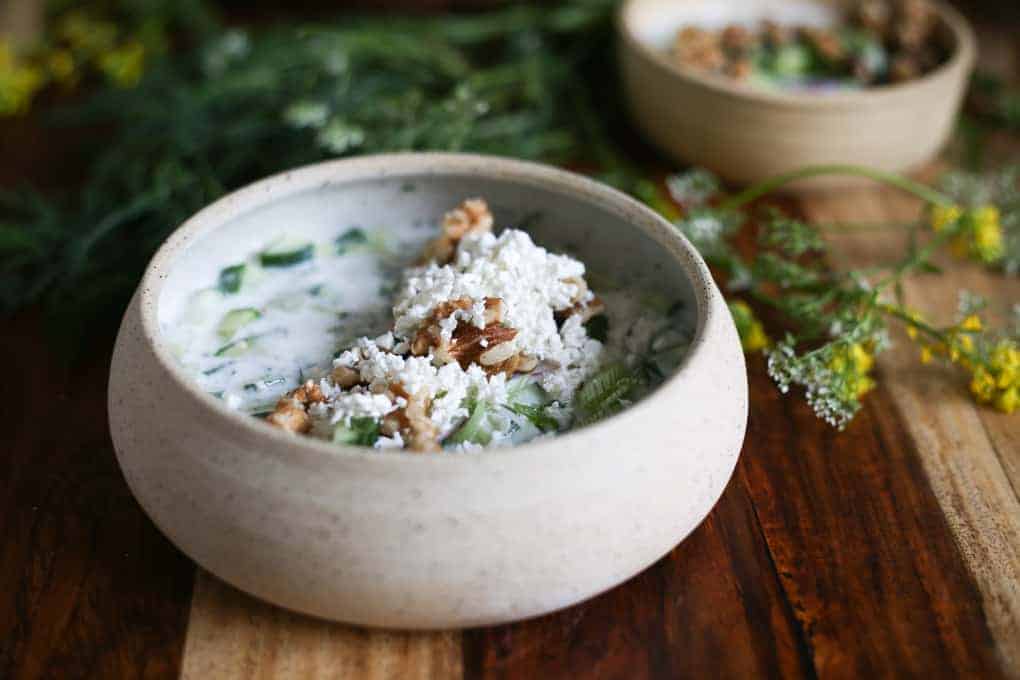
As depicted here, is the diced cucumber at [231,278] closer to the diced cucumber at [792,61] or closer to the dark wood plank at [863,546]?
the dark wood plank at [863,546]

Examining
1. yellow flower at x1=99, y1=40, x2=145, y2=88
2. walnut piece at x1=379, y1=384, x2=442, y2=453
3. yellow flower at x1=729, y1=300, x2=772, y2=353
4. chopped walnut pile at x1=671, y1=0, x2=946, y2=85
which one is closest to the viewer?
walnut piece at x1=379, y1=384, x2=442, y2=453

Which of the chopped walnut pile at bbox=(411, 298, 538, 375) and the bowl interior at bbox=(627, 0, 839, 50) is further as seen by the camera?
the bowl interior at bbox=(627, 0, 839, 50)

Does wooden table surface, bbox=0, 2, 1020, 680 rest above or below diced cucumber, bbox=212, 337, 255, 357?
below

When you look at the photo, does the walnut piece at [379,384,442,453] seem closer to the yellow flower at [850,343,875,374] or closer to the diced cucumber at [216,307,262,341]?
the diced cucumber at [216,307,262,341]

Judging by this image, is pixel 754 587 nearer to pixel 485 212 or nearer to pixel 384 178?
pixel 485 212

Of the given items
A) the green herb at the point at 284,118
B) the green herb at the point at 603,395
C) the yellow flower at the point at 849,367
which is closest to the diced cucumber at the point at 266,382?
the green herb at the point at 603,395

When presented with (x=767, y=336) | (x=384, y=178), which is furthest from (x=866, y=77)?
(x=384, y=178)

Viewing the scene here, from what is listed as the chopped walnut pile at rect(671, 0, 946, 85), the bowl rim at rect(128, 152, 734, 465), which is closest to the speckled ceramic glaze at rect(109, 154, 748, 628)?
the bowl rim at rect(128, 152, 734, 465)
